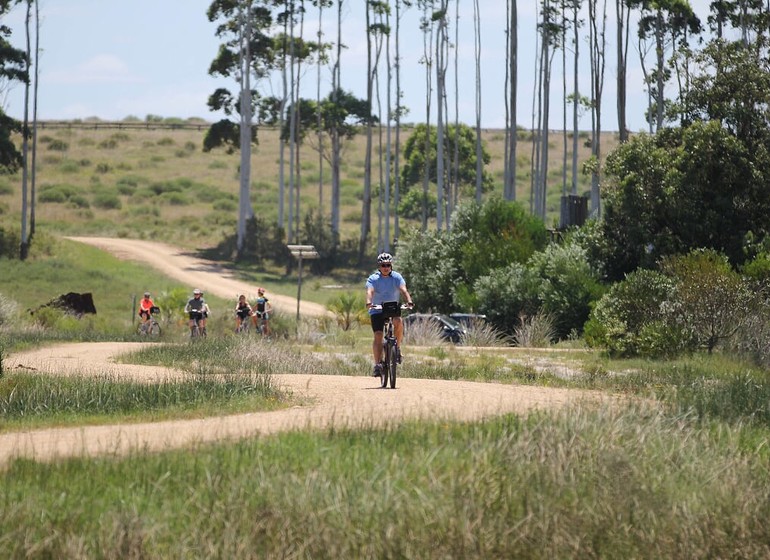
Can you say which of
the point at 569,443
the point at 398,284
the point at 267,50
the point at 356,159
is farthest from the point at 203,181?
the point at 569,443

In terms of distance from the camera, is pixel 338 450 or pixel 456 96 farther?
pixel 456 96

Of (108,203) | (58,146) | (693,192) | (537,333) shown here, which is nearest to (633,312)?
(693,192)

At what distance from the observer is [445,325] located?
3903 cm

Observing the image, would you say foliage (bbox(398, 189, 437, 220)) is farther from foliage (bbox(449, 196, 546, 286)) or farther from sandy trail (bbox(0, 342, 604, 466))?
sandy trail (bbox(0, 342, 604, 466))

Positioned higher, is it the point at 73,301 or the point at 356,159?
the point at 356,159

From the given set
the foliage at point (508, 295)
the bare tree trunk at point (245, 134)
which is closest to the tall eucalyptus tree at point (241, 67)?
the bare tree trunk at point (245, 134)

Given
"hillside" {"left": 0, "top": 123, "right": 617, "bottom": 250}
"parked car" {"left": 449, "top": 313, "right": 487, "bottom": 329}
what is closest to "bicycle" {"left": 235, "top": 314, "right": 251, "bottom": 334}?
"parked car" {"left": 449, "top": 313, "right": 487, "bottom": 329}

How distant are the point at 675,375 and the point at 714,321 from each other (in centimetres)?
703

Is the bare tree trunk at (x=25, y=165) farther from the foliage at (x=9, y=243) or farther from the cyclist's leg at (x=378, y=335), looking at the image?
the cyclist's leg at (x=378, y=335)

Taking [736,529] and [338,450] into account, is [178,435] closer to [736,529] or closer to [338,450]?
[338,450]

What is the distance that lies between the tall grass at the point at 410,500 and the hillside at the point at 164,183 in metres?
66.2

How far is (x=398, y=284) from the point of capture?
18797 mm

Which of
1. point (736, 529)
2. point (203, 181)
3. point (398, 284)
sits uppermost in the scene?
point (203, 181)

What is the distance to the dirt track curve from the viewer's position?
42.5 ft
